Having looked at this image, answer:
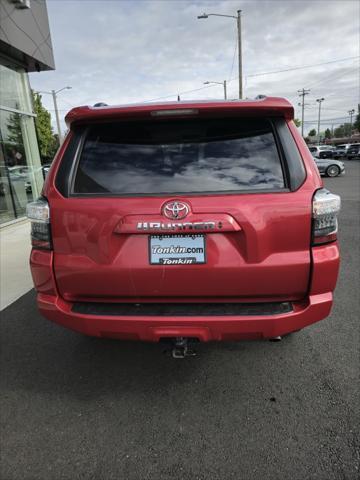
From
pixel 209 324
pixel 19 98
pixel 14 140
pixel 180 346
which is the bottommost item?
pixel 180 346

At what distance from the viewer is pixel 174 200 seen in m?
2.02

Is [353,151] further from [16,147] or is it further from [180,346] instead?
[180,346]

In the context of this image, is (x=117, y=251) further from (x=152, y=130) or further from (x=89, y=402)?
(x=89, y=402)

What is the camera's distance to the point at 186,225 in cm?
198

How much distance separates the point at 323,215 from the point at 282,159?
41 centimetres

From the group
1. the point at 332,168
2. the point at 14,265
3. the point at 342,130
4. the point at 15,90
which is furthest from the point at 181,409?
the point at 342,130

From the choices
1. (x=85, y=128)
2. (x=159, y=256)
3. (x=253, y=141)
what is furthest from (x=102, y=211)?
(x=253, y=141)

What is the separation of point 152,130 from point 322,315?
5.07 ft

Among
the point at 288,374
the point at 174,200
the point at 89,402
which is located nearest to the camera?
the point at 174,200

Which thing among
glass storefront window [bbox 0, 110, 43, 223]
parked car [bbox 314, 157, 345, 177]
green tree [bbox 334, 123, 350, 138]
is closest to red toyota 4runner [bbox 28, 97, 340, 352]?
glass storefront window [bbox 0, 110, 43, 223]

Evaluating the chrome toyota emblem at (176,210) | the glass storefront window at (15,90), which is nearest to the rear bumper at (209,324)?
the chrome toyota emblem at (176,210)

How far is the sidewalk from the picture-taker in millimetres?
4598

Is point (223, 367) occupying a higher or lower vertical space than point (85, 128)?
lower

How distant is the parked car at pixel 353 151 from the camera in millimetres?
37250
